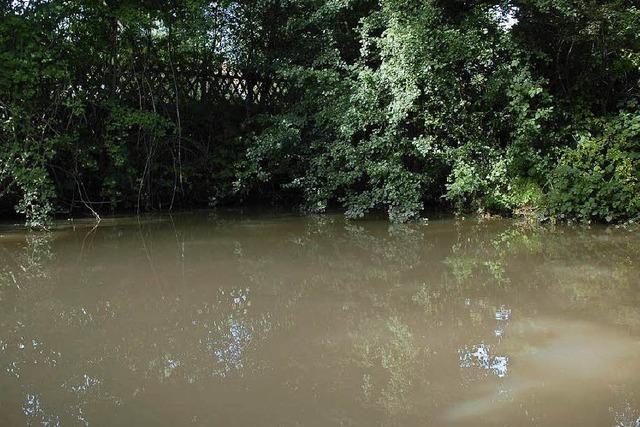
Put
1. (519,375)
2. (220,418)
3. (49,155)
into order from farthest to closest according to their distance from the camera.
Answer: (49,155), (519,375), (220,418)

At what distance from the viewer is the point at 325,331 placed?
3.70m

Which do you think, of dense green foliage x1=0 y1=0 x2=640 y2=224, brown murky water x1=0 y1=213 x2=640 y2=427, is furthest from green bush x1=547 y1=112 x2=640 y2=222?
brown murky water x1=0 y1=213 x2=640 y2=427

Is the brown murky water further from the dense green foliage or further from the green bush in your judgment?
the dense green foliage

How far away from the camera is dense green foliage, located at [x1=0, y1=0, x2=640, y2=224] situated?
744 centimetres

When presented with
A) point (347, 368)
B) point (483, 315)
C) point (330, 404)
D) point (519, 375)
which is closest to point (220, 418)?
point (330, 404)

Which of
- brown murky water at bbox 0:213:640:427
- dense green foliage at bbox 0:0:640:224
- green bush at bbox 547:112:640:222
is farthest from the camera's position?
dense green foliage at bbox 0:0:640:224

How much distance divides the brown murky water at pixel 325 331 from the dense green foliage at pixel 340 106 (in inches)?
50.3

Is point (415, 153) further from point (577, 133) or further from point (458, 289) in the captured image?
point (458, 289)

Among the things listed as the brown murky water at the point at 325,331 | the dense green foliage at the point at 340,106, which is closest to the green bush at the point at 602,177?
the dense green foliage at the point at 340,106

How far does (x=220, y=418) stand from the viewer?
261 centimetres

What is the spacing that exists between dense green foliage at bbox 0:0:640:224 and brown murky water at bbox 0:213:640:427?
128 centimetres

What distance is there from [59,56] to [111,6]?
97 centimetres

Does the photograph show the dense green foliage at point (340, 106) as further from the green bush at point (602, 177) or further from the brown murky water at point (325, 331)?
the brown murky water at point (325, 331)

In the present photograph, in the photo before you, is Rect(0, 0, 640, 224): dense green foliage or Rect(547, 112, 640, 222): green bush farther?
Rect(0, 0, 640, 224): dense green foliage
